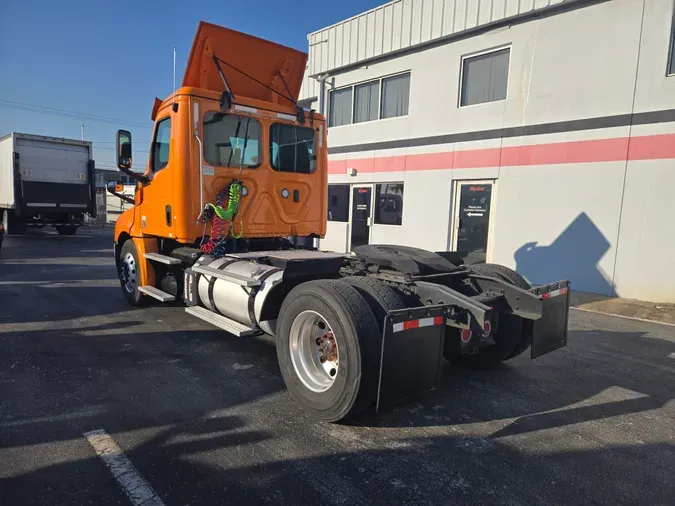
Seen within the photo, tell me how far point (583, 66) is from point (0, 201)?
2080cm

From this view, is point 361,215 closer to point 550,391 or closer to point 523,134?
point 523,134

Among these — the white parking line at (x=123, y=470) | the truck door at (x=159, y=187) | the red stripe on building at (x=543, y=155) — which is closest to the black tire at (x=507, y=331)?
the white parking line at (x=123, y=470)

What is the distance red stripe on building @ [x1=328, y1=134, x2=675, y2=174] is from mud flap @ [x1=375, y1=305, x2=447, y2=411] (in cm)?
705

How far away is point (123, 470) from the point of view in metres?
2.75

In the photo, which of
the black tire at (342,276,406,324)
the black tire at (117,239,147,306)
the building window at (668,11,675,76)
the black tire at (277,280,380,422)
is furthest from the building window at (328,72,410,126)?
the black tire at (277,280,380,422)

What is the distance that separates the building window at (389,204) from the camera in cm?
1223

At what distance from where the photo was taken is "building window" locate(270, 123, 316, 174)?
19.5ft

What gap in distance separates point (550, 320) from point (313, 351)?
2088mm

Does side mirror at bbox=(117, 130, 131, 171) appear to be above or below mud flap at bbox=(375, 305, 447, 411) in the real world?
above

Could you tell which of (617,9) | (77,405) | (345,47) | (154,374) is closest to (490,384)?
(154,374)

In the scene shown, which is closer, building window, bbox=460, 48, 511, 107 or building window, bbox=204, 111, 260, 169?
building window, bbox=204, 111, 260, 169

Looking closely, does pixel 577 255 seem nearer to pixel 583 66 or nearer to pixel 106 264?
pixel 583 66

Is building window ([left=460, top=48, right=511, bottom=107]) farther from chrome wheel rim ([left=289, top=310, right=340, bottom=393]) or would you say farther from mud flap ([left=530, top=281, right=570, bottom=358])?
chrome wheel rim ([left=289, top=310, right=340, bottom=393])

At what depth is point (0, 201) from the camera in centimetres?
1812
